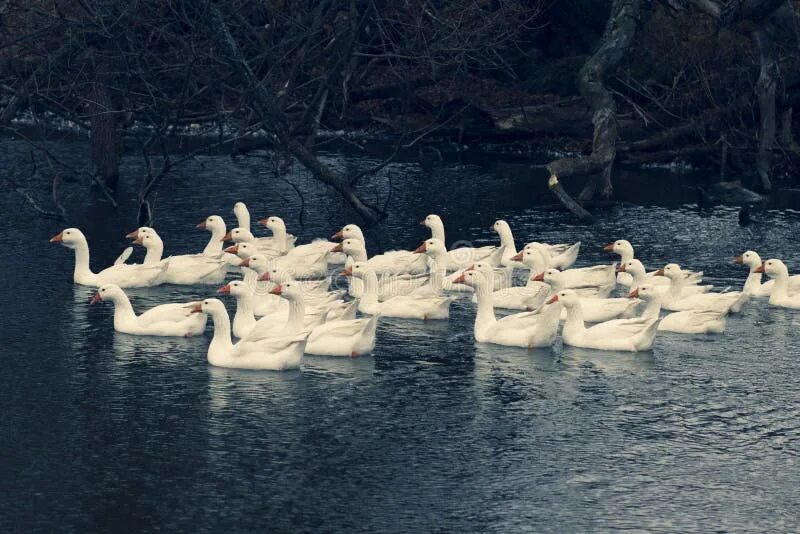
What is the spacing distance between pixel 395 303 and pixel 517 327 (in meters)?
2.56

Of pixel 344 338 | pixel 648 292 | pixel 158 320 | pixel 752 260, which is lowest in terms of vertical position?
pixel 344 338

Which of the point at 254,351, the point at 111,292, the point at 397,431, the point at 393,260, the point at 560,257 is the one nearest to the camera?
the point at 397,431

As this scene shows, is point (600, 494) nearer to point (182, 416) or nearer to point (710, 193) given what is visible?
point (182, 416)

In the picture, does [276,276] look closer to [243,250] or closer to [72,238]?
[243,250]

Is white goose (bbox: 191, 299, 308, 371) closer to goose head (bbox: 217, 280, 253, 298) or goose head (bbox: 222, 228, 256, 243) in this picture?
goose head (bbox: 217, 280, 253, 298)

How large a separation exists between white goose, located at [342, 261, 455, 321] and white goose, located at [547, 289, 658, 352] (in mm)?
2114

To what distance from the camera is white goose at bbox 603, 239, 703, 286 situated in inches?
927

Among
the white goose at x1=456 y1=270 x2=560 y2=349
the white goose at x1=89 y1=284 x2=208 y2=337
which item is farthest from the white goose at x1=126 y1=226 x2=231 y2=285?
the white goose at x1=456 y1=270 x2=560 y2=349

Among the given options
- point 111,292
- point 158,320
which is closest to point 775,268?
point 158,320

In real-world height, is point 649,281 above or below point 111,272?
above

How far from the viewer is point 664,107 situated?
39062 millimetres

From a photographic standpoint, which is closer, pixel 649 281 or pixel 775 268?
pixel 649 281

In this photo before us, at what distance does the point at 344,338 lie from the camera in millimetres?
19875

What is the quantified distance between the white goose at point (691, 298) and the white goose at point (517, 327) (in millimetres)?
2811
